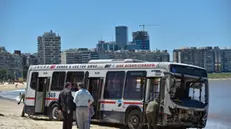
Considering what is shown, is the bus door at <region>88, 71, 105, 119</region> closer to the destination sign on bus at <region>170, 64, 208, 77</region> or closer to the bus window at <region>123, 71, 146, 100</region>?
the bus window at <region>123, 71, 146, 100</region>

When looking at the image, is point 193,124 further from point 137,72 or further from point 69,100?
point 69,100

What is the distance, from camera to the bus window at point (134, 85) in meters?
15.4

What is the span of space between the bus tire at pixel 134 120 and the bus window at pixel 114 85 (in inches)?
37.2

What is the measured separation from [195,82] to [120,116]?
3.19 metres

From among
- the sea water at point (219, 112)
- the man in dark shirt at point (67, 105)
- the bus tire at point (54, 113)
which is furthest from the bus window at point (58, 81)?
the sea water at point (219, 112)

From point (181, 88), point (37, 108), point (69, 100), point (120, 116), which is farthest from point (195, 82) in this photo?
point (37, 108)

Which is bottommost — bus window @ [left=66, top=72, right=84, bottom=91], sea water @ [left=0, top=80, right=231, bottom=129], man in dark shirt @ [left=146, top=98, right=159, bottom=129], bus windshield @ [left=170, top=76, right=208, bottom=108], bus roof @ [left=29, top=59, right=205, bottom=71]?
sea water @ [left=0, top=80, right=231, bottom=129]

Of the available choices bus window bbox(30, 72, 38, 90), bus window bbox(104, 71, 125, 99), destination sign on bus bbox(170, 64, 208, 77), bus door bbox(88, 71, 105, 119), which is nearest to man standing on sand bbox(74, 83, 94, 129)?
destination sign on bus bbox(170, 64, 208, 77)

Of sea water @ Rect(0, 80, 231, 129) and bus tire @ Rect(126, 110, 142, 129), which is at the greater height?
bus tire @ Rect(126, 110, 142, 129)

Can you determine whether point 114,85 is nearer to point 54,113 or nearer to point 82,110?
point 54,113

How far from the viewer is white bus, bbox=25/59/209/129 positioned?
14305 mm

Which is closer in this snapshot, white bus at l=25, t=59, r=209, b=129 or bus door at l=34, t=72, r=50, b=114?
white bus at l=25, t=59, r=209, b=129

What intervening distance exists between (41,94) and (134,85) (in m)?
5.56

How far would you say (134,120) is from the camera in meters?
15.5
